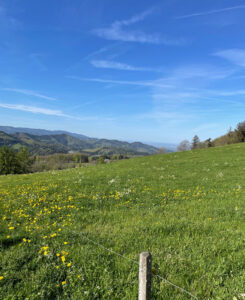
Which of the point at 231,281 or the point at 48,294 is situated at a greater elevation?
the point at 231,281

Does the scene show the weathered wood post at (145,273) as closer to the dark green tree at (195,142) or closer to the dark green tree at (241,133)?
the dark green tree at (241,133)

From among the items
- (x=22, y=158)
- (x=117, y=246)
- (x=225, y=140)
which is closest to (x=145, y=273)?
(x=117, y=246)

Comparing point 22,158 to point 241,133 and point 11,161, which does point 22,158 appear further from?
point 241,133

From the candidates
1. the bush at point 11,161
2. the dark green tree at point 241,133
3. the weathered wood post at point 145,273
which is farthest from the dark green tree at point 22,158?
the dark green tree at point 241,133

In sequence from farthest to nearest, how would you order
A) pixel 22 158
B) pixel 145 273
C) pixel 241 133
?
1. pixel 22 158
2. pixel 241 133
3. pixel 145 273

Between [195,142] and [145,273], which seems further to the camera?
[195,142]

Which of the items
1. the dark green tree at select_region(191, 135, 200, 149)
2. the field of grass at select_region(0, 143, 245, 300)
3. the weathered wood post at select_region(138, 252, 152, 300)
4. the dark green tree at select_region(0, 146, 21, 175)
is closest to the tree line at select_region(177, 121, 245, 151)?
the dark green tree at select_region(191, 135, 200, 149)

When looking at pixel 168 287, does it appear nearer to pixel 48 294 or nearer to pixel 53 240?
pixel 48 294

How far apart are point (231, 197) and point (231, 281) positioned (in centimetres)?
627

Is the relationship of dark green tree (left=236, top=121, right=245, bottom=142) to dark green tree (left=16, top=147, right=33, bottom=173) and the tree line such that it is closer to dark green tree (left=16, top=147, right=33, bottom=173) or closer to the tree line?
the tree line

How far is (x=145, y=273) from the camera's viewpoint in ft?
7.79

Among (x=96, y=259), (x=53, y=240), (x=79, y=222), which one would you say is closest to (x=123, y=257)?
(x=96, y=259)

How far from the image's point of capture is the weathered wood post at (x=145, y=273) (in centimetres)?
234

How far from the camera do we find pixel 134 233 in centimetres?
550
